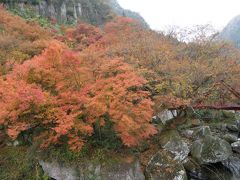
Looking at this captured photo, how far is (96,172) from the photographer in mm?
12398

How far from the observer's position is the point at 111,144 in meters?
13.2

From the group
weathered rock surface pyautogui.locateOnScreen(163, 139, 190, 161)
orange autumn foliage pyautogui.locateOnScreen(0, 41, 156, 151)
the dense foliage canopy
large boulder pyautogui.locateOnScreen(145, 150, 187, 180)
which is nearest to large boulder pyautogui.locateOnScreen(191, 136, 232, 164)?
weathered rock surface pyautogui.locateOnScreen(163, 139, 190, 161)

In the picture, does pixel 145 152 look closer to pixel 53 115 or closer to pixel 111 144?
pixel 111 144

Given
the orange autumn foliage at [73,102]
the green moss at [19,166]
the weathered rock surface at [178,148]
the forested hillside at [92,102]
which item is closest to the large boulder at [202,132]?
the forested hillside at [92,102]

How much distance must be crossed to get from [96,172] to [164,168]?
3.03 meters

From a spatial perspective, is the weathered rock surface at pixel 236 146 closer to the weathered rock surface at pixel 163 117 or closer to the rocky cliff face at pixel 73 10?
the weathered rock surface at pixel 163 117

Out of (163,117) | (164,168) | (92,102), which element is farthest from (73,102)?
(163,117)

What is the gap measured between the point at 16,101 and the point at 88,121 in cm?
302

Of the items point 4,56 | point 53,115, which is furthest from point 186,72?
point 4,56

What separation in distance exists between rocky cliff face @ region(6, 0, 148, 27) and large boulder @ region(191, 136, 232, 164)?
39.2 m

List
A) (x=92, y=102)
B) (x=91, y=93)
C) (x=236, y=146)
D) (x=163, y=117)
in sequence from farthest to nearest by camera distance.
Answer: (x=163, y=117), (x=236, y=146), (x=91, y=93), (x=92, y=102)

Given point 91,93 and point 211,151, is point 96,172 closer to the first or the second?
point 91,93

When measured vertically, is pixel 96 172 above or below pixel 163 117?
below

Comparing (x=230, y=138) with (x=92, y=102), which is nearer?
(x=92, y=102)
